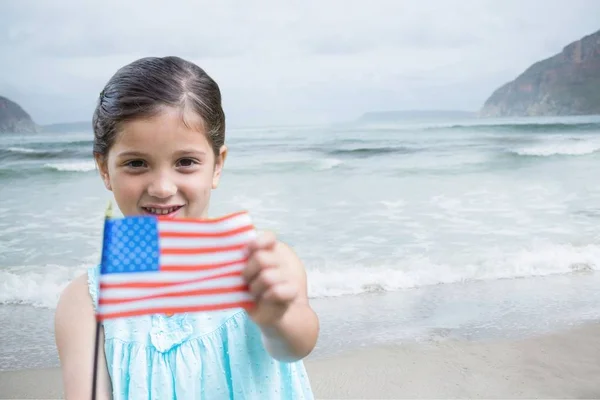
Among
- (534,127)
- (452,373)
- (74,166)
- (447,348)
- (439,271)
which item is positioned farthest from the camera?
(534,127)

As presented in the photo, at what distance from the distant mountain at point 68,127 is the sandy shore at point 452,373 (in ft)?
19.0

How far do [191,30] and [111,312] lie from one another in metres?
7.88

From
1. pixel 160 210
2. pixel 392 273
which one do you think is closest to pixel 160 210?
pixel 160 210

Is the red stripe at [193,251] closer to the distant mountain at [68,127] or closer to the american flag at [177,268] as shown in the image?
the american flag at [177,268]

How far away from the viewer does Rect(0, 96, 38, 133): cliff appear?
28.2 ft

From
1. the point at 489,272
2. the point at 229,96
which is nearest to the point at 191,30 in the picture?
the point at 229,96

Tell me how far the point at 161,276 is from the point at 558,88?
34.6ft

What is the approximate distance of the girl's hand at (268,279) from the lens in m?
Answer: 0.96

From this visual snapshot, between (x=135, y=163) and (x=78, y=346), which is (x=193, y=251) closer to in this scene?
(x=135, y=163)

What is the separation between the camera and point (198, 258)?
3.34 ft

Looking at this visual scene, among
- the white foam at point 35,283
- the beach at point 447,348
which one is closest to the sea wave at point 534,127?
the beach at point 447,348

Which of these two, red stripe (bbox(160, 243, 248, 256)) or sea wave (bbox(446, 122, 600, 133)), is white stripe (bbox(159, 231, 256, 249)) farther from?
sea wave (bbox(446, 122, 600, 133))

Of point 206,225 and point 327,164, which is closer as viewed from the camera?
point 206,225

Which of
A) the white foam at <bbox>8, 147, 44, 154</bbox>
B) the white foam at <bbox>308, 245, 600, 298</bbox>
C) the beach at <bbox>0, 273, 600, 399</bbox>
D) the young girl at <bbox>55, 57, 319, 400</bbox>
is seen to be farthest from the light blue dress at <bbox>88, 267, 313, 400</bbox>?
the white foam at <bbox>8, 147, 44, 154</bbox>
